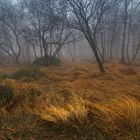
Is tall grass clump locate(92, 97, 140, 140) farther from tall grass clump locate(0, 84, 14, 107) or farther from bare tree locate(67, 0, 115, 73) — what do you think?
bare tree locate(67, 0, 115, 73)

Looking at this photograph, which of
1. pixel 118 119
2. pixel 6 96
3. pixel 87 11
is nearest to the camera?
pixel 118 119

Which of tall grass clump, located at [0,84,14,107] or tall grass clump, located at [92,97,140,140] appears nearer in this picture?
tall grass clump, located at [92,97,140,140]

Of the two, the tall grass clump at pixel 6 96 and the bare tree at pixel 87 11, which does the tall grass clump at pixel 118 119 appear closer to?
the tall grass clump at pixel 6 96

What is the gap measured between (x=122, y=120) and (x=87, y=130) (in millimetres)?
734

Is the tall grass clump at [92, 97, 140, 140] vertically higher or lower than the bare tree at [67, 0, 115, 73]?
lower

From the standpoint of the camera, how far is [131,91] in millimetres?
8797

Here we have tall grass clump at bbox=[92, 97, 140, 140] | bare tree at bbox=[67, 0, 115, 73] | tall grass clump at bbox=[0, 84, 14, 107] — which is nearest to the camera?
tall grass clump at bbox=[92, 97, 140, 140]

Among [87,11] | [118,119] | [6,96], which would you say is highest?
[87,11]

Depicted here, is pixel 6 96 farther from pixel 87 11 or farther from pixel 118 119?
pixel 87 11

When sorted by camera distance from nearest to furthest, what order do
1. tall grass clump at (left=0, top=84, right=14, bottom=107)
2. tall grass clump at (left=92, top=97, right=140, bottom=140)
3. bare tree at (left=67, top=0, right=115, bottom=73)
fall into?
tall grass clump at (left=92, top=97, right=140, bottom=140) → tall grass clump at (left=0, top=84, right=14, bottom=107) → bare tree at (left=67, top=0, right=115, bottom=73)

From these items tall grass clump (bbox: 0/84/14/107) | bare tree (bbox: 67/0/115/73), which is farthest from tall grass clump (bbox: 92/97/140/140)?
bare tree (bbox: 67/0/115/73)

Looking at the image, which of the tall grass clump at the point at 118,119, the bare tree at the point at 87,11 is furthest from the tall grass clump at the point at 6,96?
the bare tree at the point at 87,11

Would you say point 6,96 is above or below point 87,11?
below

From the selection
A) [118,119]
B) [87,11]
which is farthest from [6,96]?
[87,11]
